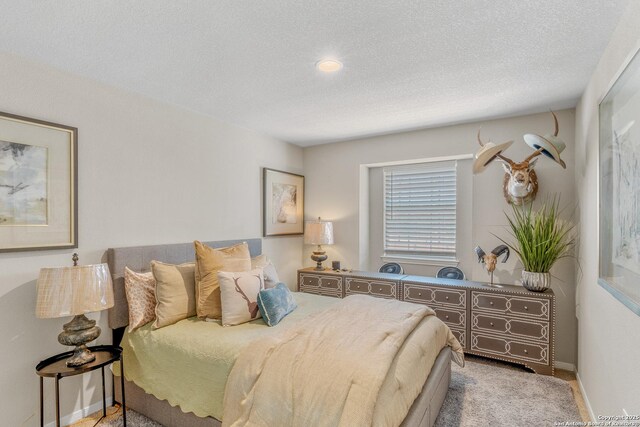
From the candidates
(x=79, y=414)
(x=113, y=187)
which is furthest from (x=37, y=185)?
(x=79, y=414)

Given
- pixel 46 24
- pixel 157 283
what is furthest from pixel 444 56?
pixel 157 283

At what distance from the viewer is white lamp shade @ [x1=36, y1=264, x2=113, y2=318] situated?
77.4 inches

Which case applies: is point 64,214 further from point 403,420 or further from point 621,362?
point 621,362

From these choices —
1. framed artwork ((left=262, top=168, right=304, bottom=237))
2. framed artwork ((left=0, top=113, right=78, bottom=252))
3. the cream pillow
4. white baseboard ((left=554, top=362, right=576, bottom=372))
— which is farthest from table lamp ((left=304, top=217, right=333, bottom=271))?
white baseboard ((left=554, top=362, right=576, bottom=372))

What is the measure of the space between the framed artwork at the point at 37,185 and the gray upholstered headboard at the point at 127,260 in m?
0.32

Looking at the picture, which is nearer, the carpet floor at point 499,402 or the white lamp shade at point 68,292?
the white lamp shade at point 68,292

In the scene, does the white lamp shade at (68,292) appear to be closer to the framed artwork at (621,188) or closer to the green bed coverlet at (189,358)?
the green bed coverlet at (189,358)

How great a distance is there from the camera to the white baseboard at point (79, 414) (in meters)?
2.32

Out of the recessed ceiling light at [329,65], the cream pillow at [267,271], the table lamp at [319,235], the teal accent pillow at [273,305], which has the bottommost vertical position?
the teal accent pillow at [273,305]

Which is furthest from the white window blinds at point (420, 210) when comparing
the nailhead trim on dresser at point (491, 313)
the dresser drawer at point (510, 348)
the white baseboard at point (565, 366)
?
the white baseboard at point (565, 366)

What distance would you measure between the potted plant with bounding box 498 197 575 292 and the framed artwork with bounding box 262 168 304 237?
2.71 meters

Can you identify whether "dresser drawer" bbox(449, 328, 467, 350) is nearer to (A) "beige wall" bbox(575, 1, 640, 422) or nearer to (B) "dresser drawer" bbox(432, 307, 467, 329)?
(B) "dresser drawer" bbox(432, 307, 467, 329)

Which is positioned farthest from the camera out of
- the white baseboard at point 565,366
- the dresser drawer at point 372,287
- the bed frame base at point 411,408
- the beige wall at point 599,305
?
the dresser drawer at point 372,287

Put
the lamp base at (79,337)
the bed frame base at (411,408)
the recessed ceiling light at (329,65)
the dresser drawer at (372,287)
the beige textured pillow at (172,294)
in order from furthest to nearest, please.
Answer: the dresser drawer at (372,287), the beige textured pillow at (172,294), the recessed ceiling light at (329,65), the lamp base at (79,337), the bed frame base at (411,408)
